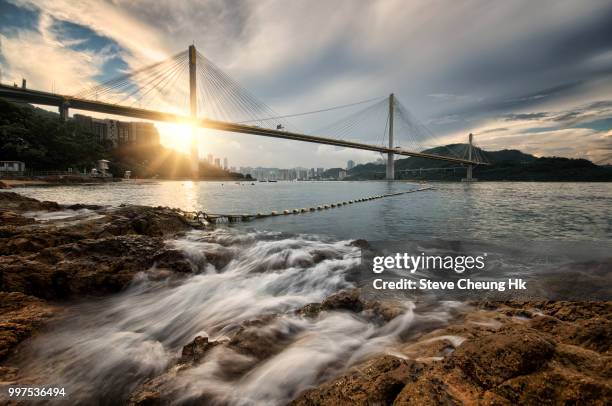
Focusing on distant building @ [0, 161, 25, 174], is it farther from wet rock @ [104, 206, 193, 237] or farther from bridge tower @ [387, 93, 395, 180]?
bridge tower @ [387, 93, 395, 180]

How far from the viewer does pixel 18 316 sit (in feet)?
9.60

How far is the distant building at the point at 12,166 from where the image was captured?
33181mm

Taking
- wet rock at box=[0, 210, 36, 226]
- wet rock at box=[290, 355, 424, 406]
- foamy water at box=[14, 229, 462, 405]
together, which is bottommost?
foamy water at box=[14, 229, 462, 405]

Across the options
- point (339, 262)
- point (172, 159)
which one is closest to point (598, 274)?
point (339, 262)

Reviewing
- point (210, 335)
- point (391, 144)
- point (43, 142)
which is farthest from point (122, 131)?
point (210, 335)

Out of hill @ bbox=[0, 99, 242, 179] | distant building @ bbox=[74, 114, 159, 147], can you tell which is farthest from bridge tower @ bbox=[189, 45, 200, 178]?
A: distant building @ bbox=[74, 114, 159, 147]

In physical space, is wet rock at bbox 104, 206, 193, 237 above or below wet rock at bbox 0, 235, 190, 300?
above

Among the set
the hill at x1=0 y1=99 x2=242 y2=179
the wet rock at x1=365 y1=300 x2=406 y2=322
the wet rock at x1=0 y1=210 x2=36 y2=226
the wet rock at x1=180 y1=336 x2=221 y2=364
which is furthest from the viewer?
the hill at x1=0 y1=99 x2=242 y2=179

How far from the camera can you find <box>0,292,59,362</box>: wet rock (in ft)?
8.38

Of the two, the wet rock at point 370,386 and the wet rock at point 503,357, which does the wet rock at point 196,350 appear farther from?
the wet rock at point 503,357

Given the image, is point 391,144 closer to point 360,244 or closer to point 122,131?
point 360,244

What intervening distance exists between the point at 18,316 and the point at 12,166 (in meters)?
47.6

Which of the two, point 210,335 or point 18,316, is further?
point 210,335

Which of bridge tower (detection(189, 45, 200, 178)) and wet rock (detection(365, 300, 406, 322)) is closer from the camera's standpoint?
wet rock (detection(365, 300, 406, 322))
